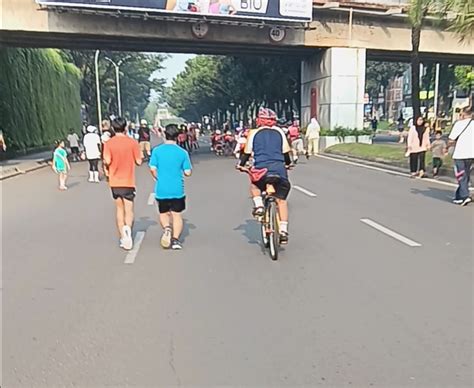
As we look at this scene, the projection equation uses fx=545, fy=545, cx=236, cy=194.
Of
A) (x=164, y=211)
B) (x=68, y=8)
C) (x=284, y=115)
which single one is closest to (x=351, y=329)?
(x=164, y=211)

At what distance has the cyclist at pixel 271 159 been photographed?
7.18m

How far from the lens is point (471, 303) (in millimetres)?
5270

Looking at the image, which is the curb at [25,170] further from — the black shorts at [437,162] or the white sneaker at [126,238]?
the black shorts at [437,162]

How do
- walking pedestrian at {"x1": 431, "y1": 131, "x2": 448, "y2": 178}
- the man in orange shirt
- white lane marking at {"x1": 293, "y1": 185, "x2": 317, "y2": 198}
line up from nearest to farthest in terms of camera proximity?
the man in orange shirt < white lane marking at {"x1": 293, "y1": 185, "x2": 317, "y2": 198} < walking pedestrian at {"x1": 431, "y1": 131, "x2": 448, "y2": 178}

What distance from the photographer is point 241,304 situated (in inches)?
209

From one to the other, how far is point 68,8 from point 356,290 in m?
20.6

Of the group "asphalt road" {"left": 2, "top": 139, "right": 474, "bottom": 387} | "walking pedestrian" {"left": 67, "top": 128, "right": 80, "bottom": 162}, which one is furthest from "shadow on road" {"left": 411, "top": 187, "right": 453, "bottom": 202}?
"walking pedestrian" {"left": 67, "top": 128, "right": 80, "bottom": 162}

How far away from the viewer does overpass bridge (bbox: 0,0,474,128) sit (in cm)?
2350

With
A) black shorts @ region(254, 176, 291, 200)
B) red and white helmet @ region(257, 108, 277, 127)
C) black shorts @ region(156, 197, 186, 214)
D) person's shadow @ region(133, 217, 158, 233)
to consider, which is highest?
red and white helmet @ region(257, 108, 277, 127)

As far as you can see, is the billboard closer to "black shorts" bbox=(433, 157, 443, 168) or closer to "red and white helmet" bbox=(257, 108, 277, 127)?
"black shorts" bbox=(433, 157, 443, 168)

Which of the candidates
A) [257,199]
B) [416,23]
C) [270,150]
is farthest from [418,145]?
[270,150]

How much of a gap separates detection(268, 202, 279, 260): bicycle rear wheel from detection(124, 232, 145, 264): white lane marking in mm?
1804

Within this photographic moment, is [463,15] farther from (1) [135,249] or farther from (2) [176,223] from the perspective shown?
(1) [135,249]

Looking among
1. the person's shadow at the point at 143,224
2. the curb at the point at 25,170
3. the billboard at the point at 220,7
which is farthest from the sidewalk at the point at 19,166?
the person's shadow at the point at 143,224
